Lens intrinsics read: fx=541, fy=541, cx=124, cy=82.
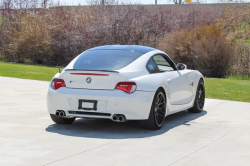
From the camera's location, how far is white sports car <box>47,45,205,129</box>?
871 centimetres

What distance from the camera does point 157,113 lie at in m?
9.26

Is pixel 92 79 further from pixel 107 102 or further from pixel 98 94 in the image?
pixel 107 102

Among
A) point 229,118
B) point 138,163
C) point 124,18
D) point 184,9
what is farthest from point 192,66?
point 184,9

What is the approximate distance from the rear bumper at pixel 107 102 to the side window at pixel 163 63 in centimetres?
126

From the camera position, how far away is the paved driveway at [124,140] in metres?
6.96

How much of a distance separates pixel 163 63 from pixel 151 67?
0.84 m

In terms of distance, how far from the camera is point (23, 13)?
3061 centimetres

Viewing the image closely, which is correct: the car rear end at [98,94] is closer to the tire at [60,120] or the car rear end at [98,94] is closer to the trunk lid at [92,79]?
the trunk lid at [92,79]

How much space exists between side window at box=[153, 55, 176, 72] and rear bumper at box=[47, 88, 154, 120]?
1263 mm

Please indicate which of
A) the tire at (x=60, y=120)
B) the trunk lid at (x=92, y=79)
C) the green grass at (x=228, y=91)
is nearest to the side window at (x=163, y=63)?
the trunk lid at (x=92, y=79)

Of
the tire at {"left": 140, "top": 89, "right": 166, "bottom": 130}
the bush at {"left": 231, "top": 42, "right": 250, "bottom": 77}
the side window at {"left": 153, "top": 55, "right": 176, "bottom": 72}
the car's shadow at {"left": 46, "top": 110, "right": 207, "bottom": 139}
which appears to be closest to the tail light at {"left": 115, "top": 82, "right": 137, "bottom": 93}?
the tire at {"left": 140, "top": 89, "right": 166, "bottom": 130}

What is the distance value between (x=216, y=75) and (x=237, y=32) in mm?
2085

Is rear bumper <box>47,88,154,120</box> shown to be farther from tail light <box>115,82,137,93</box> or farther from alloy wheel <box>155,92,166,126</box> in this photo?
alloy wheel <box>155,92,166,126</box>

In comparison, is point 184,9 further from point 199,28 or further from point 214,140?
point 214,140
